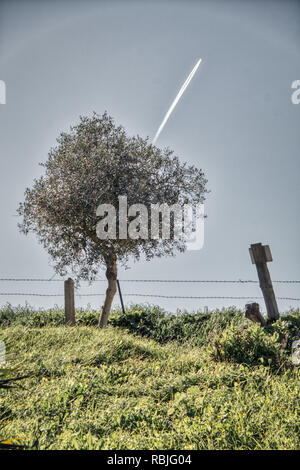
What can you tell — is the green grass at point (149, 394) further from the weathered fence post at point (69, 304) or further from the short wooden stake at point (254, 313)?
the weathered fence post at point (69, 304)

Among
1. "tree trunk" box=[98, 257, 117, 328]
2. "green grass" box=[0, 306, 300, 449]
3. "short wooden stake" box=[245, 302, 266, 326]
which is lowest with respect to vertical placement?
"green grass" box=[0, 306, 300, 449]

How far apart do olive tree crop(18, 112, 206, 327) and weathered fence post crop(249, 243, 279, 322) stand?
291 centimetres

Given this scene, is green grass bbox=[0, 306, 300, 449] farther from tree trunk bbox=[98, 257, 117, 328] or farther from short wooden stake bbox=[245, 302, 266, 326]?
tree trunk bbox=[98, 257, 117, 328]

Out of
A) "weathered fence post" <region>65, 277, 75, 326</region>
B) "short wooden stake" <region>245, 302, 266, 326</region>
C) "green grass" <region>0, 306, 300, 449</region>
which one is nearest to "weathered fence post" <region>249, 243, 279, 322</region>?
"green grass" <region>0, 306, 300, 449</region>

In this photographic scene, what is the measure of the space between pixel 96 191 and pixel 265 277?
19.6 feet

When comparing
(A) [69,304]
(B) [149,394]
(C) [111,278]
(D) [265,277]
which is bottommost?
(B) [149,394]

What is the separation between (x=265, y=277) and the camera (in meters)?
10.8

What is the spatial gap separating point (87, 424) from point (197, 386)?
2.21m

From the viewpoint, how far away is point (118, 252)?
1240 centimetres

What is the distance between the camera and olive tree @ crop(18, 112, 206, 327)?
38.3 feet

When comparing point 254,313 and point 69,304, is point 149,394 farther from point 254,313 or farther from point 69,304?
point 69,304
